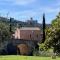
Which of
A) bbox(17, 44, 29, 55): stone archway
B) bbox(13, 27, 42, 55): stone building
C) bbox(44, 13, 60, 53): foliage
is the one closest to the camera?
bbox(44, 13, 60, 53): foliage

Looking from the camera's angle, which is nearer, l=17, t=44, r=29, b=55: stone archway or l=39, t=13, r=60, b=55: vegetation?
l=39, t=13, r=60, b=55: vegetation

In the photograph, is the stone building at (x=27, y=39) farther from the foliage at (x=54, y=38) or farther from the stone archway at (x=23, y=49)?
the foliage at (x=54, y=38)

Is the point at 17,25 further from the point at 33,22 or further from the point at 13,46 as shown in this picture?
the point at 13,46

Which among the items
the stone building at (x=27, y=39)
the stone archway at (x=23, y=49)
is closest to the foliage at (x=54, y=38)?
the stone building at (x=27, y=39)

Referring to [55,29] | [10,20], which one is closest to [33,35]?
[10,20]

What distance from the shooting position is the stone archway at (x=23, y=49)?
4112 inches

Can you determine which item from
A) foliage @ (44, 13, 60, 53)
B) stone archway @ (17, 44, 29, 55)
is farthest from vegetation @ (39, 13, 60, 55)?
stone archway @ (17, 44, 29, 55)

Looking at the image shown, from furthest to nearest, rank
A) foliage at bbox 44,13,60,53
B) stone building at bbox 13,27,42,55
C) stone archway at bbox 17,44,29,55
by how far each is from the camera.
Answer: stone archway at bbox 17,44,29,55 < stone building at bbox 13,27,42,55 < foliage at bbox 44,13,60,53

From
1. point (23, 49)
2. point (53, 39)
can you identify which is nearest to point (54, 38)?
point (53, 39)

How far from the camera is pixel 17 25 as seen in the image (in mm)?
142375

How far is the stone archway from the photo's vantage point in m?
104

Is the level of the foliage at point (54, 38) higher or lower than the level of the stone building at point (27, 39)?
higher

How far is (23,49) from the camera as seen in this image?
10769cm

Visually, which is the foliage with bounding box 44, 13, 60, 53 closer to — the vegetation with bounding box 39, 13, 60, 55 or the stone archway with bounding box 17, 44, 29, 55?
the vegetation with bounding box 39, 13, 60, 55
